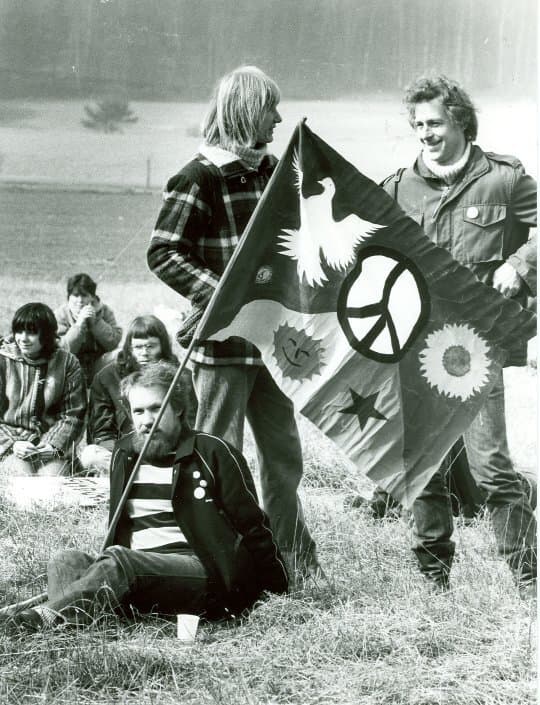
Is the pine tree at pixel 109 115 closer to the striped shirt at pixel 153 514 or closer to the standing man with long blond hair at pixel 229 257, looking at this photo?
the standing man with long blond hair at pixel 229 257

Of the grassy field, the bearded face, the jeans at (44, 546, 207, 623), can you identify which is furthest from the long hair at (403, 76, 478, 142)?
the grassy field

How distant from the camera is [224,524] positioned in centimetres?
342

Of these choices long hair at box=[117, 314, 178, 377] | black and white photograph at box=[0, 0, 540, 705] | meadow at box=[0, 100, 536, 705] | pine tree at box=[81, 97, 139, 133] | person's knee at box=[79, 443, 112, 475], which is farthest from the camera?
pine tree at box=[81, 97, 139, 133]

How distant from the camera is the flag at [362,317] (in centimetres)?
346

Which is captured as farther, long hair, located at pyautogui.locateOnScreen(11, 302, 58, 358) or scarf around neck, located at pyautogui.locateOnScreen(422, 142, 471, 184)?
long hair, located at pyautogui.locateOnScreen(11, 302, 58, 358)

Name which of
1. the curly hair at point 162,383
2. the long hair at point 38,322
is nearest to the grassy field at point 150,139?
the long hair at point 38,322

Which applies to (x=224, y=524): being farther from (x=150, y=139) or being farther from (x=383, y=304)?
(x=150, y=139)

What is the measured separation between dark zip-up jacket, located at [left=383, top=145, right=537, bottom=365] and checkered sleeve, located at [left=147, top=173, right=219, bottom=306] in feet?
2.67

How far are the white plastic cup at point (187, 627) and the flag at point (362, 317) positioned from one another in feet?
2.45

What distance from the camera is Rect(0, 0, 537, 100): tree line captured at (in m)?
6.51

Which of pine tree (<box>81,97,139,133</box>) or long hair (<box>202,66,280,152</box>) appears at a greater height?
pine tree (<box>81,97,139,133</box>)

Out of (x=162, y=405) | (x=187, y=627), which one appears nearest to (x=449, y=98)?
(x=162, y=405)

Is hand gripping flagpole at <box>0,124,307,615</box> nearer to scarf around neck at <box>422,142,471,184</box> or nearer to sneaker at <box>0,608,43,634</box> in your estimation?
sneaker at <box>0,608,43,634</box>

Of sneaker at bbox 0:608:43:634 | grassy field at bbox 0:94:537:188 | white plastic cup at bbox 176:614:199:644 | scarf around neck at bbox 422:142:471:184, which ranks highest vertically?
grassy field at bbox 0:94:537:188
